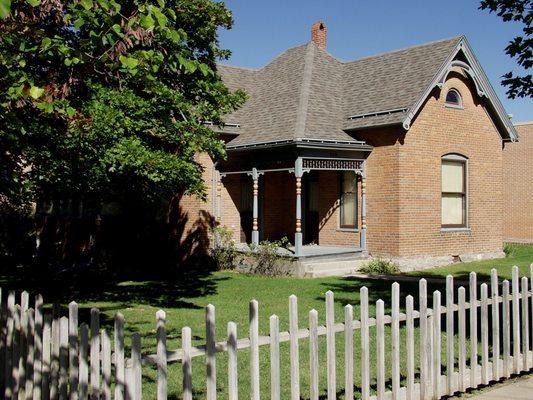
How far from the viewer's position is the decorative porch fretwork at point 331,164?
17.9 meters

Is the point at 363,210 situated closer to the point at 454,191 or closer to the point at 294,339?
the point at 454,191

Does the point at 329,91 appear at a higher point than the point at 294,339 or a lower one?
higher

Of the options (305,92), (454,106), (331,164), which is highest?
(305,92)

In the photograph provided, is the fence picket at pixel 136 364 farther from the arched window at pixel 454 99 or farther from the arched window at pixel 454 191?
the arched window at pixel 454 99

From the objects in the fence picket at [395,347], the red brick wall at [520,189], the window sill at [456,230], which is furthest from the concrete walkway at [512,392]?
the red brick wall at [520,189]

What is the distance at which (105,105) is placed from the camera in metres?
10.3

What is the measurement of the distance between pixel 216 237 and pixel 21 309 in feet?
47.3

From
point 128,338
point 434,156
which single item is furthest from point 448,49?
point 128,338

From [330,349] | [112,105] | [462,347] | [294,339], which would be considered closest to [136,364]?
[294,339]

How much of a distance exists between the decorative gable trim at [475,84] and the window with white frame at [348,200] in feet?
9.49

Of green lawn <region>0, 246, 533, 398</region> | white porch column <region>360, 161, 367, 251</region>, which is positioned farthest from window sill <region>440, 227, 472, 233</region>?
white porch column <region>360, 161, 367, 251</region>

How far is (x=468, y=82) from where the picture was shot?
801 inches

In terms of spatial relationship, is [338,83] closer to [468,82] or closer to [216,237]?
[468,82]

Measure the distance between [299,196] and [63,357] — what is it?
13.0 meters
